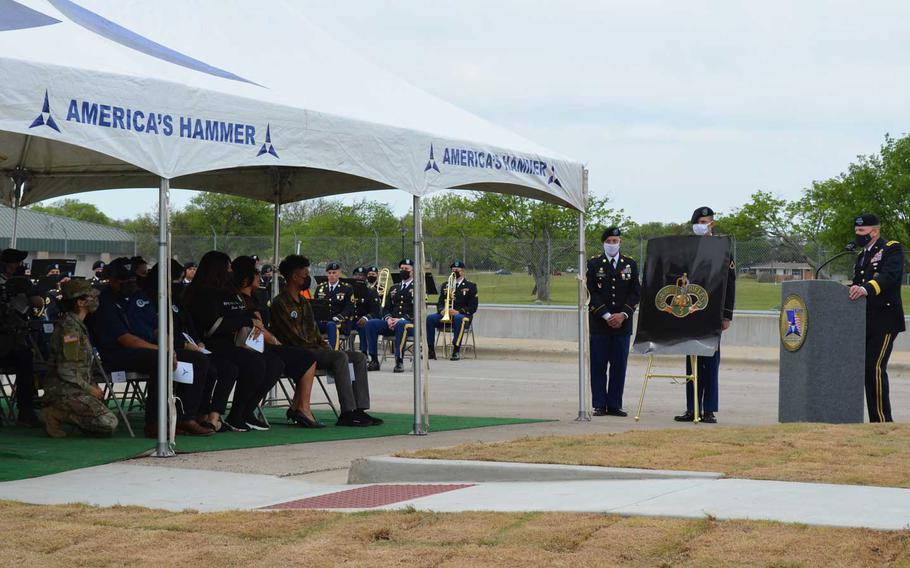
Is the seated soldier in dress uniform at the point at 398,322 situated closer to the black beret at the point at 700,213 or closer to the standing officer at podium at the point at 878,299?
the black beret at the point at 700,213

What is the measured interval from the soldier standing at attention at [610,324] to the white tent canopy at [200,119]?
2.91ft

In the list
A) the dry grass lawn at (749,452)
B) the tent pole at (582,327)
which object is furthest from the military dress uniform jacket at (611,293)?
the dry grass lawn at (749,452)

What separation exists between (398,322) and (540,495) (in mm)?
15636

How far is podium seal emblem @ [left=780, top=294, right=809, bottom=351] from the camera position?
A: 1302 cm

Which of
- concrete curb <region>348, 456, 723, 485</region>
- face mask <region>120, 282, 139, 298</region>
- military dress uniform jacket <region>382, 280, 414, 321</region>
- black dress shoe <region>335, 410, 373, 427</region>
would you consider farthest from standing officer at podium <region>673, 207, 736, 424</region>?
military dress uniform jacket <region>382, 280, 414, 321</region>

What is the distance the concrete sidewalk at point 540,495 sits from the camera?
7.17 meters

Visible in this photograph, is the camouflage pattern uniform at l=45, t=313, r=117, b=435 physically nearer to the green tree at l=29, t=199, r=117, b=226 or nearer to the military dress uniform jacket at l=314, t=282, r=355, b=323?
the military dress uniform jacket at l=314, t=282, r=355, b=323

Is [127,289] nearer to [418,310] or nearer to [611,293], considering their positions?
[418,310]

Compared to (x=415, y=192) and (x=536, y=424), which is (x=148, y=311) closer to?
(x=415, y=192)

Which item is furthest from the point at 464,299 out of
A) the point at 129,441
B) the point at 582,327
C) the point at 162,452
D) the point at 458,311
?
the point at 162,452

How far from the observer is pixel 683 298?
14547mm

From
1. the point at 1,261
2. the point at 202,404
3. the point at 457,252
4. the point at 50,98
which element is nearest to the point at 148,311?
the point at 202,404

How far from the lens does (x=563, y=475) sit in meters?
8.87

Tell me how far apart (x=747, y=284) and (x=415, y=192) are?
61.3 ft
